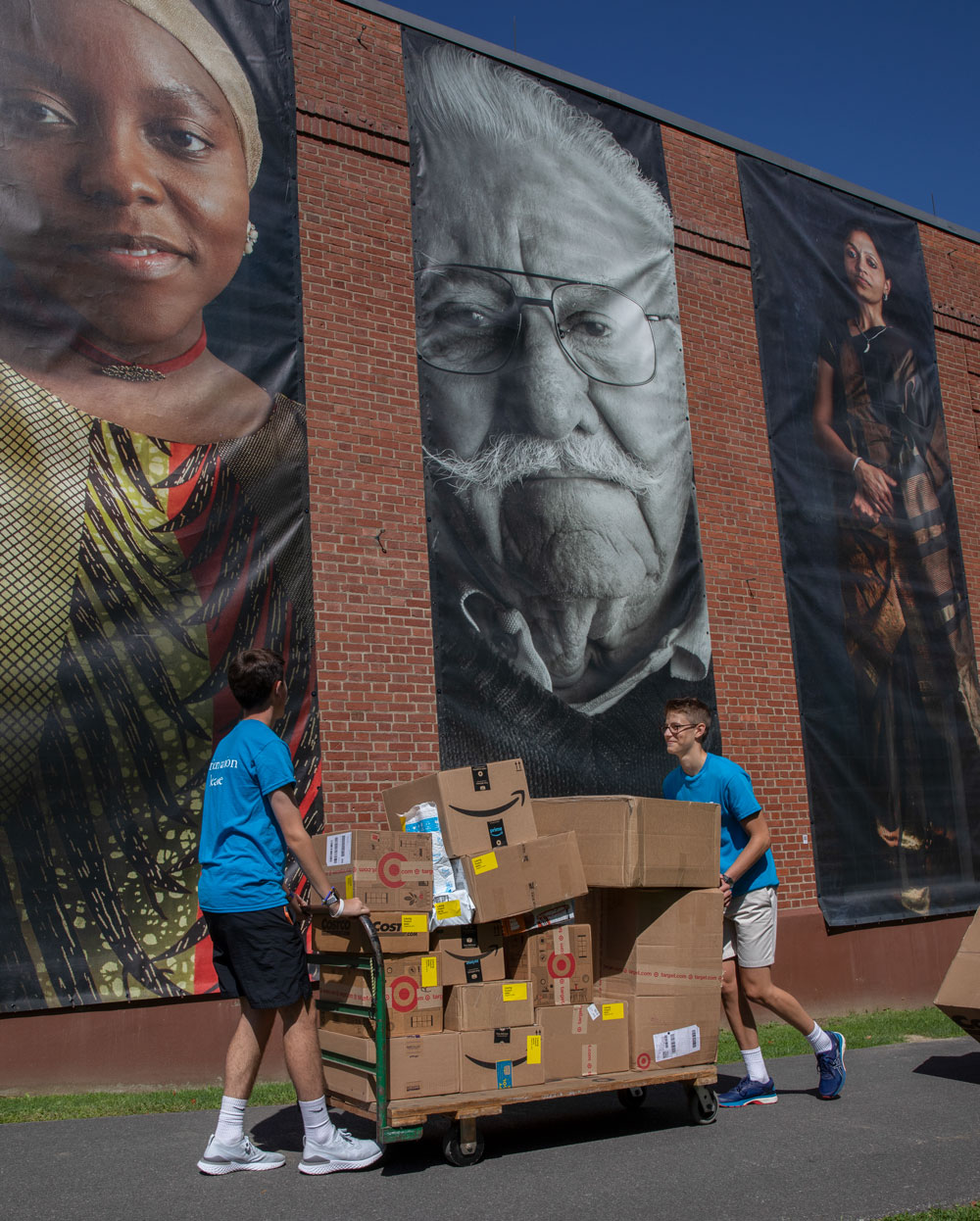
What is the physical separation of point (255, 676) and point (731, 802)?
2510 millimetres

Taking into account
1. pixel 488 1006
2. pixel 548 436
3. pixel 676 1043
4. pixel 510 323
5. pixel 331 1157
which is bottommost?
pixel 331 1157

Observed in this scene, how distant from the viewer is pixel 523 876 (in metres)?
5.13

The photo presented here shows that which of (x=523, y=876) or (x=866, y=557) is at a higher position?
(x=866, y=557)

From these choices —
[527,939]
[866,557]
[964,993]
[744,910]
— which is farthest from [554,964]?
[866,557]

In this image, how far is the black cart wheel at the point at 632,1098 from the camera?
229 inches

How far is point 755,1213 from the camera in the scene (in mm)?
4035

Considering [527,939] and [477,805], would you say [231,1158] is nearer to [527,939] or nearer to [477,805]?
[527,939]

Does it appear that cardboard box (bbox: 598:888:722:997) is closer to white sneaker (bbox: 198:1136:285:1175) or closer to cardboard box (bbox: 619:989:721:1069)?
cardboard box (bbox: 619:989:721:1069)

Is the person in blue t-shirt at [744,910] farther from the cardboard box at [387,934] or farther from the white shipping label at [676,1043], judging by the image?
the cardboard box at [387,934]

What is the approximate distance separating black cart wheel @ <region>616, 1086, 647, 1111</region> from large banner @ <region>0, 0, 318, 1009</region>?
2622mm

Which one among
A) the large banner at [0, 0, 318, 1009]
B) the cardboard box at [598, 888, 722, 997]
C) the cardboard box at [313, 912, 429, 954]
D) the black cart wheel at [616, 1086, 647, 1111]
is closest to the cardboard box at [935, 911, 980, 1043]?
the cardboard box at [598, 888, 722, 997]

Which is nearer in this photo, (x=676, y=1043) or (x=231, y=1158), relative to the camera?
(x=231, y=1158)

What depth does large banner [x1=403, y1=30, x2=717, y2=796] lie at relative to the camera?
8.48 m

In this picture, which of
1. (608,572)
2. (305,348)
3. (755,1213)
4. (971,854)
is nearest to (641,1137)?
(755,1213)
